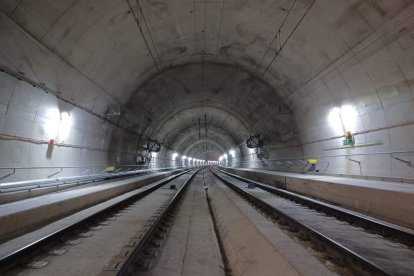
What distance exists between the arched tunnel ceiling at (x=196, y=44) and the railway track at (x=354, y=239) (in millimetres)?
5283

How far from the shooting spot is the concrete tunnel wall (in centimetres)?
659

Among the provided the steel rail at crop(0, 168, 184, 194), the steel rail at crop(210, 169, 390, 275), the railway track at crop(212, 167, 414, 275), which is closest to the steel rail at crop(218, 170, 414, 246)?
the railway track at crop(212, 167, 414, 275)

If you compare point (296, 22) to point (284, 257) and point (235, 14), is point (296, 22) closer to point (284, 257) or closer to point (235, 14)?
point (235, 14)

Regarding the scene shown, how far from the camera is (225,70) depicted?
548 inches

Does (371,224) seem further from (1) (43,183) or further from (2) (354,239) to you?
(1) (43,183)

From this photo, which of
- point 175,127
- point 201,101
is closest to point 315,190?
point 201,101

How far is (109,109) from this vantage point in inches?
476

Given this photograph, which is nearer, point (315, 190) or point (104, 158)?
point (315, 190)

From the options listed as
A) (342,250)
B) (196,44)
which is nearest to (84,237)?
(342,250)

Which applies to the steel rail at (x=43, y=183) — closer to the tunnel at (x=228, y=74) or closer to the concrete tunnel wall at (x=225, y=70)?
the tunnel at (x=228, y=74)

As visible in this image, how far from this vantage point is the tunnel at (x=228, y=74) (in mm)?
3867

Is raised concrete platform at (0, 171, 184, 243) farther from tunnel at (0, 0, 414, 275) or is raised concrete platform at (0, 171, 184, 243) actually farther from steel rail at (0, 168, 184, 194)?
steel rail at (0, 168, 184, 194)

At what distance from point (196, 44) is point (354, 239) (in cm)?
984

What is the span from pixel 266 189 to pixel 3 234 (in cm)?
966
